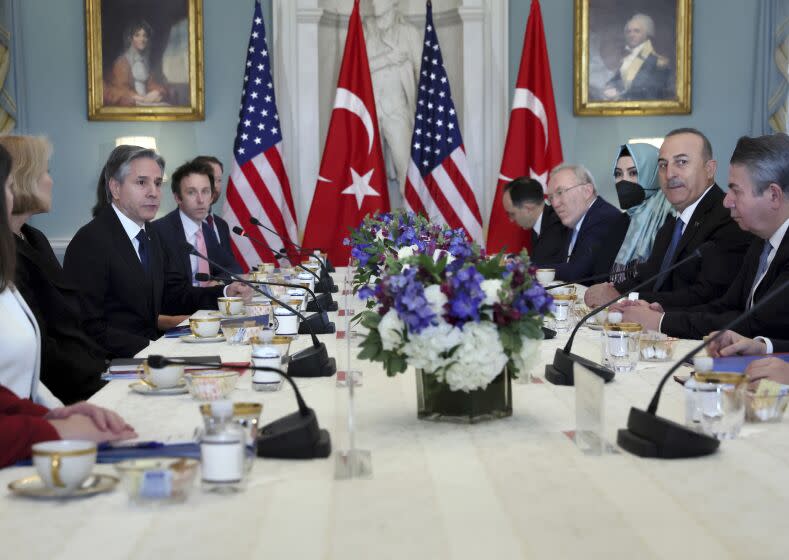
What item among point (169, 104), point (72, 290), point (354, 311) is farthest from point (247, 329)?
point (169, 104)

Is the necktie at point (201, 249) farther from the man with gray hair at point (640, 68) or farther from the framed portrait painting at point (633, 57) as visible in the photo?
the man with gray hair at point (640, 68)

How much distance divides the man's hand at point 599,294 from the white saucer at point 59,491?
10.7 ft

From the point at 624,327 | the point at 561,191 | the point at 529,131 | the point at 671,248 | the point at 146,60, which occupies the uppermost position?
the point at 146,60

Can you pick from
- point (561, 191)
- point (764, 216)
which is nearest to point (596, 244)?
Answer: point (561, 191)

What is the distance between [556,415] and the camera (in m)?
2.11

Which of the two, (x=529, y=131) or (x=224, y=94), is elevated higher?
(x=224, y=94)

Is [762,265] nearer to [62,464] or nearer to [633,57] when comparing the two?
[62,464]

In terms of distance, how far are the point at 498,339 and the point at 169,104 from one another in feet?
21.4

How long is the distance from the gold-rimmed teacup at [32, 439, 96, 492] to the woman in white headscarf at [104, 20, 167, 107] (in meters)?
6.77

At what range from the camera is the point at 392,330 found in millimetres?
1931

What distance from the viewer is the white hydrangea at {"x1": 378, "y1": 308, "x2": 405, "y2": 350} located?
1.93m

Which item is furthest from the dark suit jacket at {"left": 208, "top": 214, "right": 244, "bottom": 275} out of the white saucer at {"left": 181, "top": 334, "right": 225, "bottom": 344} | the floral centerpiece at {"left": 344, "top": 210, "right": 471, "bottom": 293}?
the white saucer at {"left": 181, "top": 334, "right": 225, "bottom": 344}

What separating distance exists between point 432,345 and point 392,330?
9 cm

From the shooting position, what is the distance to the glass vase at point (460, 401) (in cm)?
202
